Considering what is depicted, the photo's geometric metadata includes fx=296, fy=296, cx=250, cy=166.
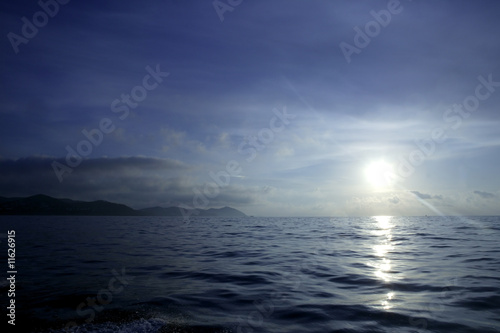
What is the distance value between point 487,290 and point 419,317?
17.3 ft

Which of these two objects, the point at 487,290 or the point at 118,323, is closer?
the point at 118,323

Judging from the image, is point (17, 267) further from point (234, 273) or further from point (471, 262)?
point (471, 262)

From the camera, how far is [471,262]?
61.0 ft

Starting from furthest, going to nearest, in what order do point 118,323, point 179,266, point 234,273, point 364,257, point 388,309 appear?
point 364,257, point 179,266, point 234,273, point 388,309, point 118,323

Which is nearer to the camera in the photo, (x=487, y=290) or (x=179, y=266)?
(x=487, y=290)

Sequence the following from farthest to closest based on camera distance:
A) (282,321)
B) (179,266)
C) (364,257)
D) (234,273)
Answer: (364,257)
(179,266)
(234,273)
(282,321)

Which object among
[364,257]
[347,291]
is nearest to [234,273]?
[347,291]

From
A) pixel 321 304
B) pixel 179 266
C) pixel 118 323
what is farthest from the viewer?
pixel 179 266

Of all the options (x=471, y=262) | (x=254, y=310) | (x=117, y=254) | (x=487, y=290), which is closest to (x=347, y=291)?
(x=254, y=310)

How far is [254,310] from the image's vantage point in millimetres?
10102

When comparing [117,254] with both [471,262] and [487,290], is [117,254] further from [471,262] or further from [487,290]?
[471,262]

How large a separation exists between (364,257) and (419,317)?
516 inches

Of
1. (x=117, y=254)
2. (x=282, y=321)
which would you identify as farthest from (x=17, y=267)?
(x=282, y=321)

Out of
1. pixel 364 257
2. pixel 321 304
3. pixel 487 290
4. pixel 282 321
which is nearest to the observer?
pixel 282 321
